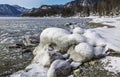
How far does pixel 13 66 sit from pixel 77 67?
5.69 meters

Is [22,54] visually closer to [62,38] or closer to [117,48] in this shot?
[62,38]

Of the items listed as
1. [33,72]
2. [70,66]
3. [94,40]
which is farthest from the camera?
[94,40]

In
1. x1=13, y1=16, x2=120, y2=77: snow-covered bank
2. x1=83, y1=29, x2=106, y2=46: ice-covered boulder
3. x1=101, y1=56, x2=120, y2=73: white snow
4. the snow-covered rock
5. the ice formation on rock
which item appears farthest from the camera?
x1=83, y1=29, x2=106, y2=46: ice-covered boulder

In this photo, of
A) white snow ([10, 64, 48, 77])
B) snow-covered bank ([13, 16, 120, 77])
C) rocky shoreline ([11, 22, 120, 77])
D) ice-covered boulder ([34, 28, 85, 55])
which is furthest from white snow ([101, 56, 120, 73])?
white snow ([10, 64, 48, 77])

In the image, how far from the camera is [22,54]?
81.6 feet

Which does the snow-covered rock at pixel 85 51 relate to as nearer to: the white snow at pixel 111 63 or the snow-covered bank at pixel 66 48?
the snow-covered bank at pixel 66 48

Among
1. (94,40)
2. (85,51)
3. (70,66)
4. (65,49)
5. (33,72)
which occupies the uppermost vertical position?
(94,40)

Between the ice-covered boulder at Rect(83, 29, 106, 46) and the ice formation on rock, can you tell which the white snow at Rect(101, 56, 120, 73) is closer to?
the ice formation on rock

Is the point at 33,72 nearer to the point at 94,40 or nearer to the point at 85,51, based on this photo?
the point at 85,51

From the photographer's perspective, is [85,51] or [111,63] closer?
[111,63]

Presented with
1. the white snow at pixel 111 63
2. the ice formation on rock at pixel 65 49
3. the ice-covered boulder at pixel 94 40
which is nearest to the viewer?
the white snow at pixel 111 63

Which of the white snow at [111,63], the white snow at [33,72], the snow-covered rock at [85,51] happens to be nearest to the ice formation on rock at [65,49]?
the snow-covered rock at [85,51]

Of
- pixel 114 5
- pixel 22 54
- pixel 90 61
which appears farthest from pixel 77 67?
pixel 114 5

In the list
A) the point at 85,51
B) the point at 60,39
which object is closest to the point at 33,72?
the point at 85,51
